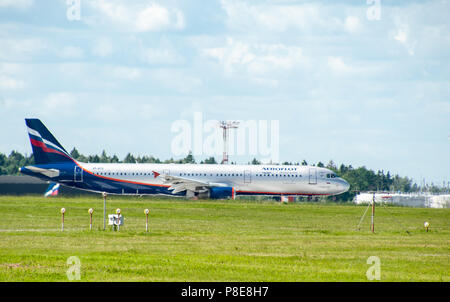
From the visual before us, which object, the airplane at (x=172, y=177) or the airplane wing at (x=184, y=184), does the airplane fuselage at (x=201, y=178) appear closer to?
the airplane at (x=172, y=177)

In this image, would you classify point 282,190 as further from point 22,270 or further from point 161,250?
point 22,270

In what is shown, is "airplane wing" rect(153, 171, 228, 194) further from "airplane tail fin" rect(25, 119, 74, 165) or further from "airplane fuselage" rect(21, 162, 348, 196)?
"airplane tail fin" rect(25, 119, 74, 165)

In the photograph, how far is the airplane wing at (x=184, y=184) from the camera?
75562 mm

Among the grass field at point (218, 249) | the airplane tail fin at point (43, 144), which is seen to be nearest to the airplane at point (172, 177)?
the airplane tail fin at point (43, 144)

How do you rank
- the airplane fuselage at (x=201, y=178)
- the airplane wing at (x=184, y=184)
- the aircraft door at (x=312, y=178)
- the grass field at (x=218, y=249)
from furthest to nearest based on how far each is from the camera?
1. the aircraft door at (x=312, y=178)
2. the airplane fuselage at (x=201, y=178)
3. the airplane wing at (x=184, y=184)
4. the grass field at (x=218, y=249)

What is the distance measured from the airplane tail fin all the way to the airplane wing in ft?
31.8

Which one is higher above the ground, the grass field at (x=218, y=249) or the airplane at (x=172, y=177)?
the airplane at (x=172, y=177)

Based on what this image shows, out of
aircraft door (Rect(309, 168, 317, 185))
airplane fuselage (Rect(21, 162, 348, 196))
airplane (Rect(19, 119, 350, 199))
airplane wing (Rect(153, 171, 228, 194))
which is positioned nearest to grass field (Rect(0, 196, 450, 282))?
airplane wing (Rect(153, 171, 228, 194))

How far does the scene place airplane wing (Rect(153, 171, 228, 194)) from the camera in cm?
7556

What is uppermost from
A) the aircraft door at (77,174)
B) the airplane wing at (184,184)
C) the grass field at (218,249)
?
the aircraft door at (77,174)

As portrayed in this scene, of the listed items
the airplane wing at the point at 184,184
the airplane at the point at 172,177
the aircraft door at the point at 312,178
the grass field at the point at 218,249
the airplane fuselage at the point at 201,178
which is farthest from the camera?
the aircraft door at the point at 312,178

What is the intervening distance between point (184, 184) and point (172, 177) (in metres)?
1.68

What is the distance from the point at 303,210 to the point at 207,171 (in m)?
17.5
